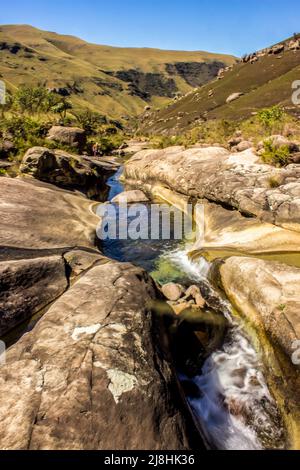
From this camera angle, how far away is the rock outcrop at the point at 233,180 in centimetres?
1381

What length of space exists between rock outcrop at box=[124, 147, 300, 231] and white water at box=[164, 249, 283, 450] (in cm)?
671

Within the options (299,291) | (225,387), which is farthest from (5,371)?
(299,291)

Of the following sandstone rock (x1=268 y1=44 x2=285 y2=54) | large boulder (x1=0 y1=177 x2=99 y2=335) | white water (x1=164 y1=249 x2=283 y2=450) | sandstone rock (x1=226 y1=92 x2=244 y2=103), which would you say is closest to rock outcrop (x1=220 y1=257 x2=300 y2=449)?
white water (x1=164 y1=249 x2=283 y2=450)

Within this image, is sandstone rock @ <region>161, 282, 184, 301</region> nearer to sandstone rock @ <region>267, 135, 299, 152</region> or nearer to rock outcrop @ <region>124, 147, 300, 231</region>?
rock outcrop @ <region>124, 147, 300, 231</region>

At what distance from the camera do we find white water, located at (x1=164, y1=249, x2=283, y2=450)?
22.5ft

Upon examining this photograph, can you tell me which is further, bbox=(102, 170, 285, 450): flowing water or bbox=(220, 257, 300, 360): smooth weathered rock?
bbox=(220, 257, 300, 360): smooth weathered rock

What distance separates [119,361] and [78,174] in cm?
2156

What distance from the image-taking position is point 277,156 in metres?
17.2

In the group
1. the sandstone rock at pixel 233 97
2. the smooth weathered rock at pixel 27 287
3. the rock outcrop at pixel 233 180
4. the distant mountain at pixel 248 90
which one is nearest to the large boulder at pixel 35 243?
the smooth weathered rock at pixel 27 287

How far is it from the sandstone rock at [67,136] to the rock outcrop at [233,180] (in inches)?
620

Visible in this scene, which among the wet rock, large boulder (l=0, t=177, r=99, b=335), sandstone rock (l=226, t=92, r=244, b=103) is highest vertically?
sandstone rock (l=226, t=92, r=244, b=103)

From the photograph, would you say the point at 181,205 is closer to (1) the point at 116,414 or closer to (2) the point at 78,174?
(2) the point at 78,174

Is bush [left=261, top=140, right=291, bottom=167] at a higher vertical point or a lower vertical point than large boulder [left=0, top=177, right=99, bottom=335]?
higher
